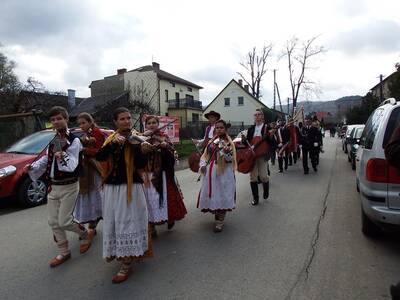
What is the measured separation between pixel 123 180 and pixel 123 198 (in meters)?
0.20

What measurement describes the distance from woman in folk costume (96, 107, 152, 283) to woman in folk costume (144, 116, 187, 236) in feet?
2.88

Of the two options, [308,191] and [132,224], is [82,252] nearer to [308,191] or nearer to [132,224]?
[132,224]

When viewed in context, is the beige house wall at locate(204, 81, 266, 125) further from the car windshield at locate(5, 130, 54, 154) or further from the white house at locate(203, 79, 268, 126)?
the car windshield at locate(5, 130, 54, 154)

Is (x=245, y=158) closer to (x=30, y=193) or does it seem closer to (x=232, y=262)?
(x=232, y=262)

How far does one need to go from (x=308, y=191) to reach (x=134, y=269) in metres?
5.92

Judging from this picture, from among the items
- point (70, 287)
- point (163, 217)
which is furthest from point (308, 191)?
point (70, 287)

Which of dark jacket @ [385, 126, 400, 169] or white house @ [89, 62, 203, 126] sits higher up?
white house @ [89, 62, 203, 126]

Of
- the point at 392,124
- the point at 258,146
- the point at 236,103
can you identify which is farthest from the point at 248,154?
the point at 236,103

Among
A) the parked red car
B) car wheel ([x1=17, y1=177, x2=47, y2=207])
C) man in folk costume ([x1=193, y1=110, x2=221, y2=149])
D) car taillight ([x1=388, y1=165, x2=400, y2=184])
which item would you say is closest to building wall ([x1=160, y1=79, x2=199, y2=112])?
the parked red car

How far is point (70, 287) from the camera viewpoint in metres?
4.11

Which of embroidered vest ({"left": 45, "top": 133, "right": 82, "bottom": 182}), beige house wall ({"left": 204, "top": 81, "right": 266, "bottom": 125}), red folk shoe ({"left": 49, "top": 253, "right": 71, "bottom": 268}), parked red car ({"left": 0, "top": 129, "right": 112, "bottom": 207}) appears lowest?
red folk shoe ({"left": 49, "top": 253, "right": 71, "bottom": 268})

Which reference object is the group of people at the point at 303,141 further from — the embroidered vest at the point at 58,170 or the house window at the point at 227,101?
the house window at the point at 227,101

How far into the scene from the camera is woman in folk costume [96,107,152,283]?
13.6ft

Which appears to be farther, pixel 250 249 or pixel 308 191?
pixel 308 191
